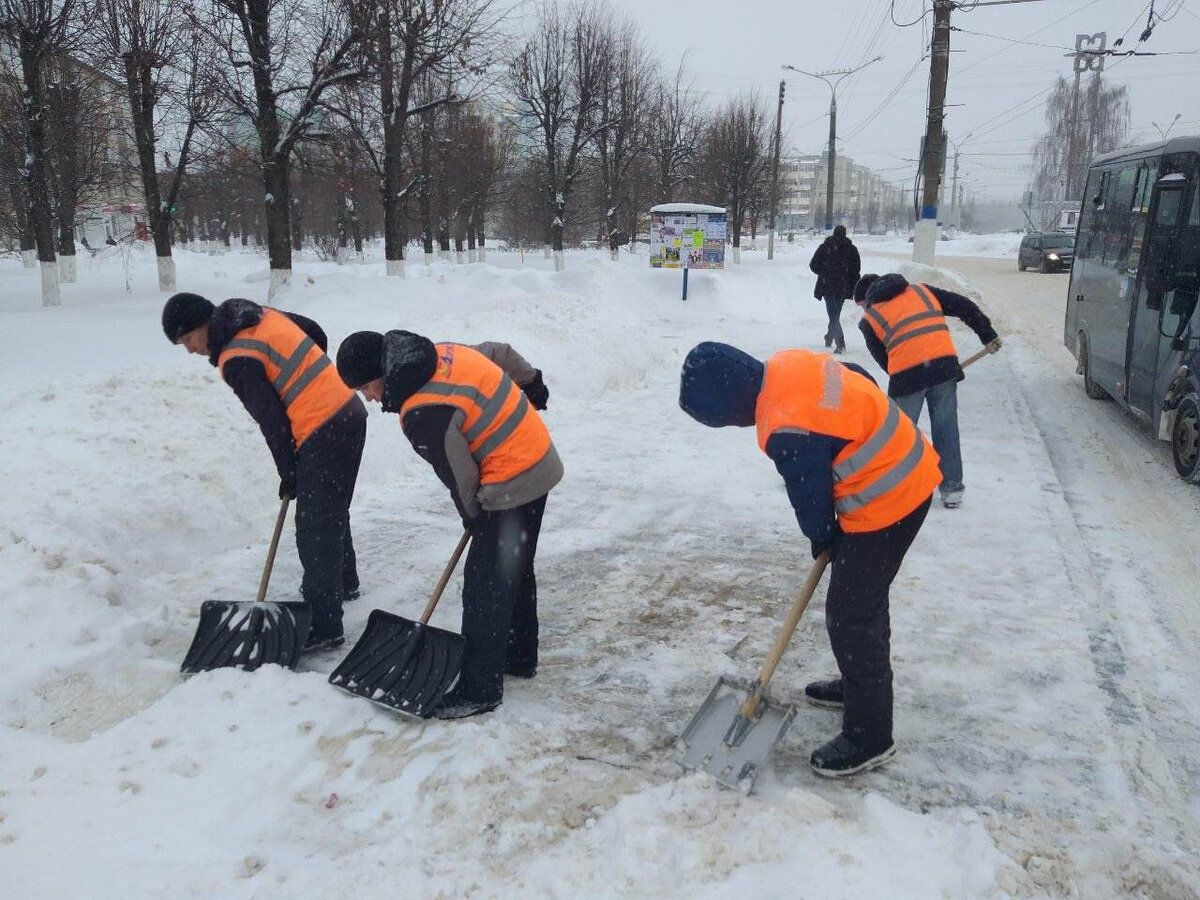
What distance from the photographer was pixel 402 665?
335 centimetres

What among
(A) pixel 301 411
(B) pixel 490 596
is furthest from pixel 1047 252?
(B) pixel 490 596

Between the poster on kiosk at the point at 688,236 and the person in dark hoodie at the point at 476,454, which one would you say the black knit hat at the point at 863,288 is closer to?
the person in dark hoodie at the point at 476,454

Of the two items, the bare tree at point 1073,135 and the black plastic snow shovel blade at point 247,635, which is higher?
the bare tree at point 1073,135

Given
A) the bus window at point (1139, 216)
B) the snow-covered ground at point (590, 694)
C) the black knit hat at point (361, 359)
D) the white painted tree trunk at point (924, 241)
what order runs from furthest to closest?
the white painted tree trunk at point (924, 241) < the bus window at point (1139, 216) < the black knit hat at point (361, 359) < the snow-covered ground at point (590, 694)

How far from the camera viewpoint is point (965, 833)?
2506 mm

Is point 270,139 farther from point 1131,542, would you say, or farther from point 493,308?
point 1131,542

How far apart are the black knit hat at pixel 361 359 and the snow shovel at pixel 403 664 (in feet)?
2.41

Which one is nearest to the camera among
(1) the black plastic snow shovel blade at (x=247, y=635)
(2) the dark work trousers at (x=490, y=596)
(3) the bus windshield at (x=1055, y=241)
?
(2) the dark work trousers at (x=490, y=596)

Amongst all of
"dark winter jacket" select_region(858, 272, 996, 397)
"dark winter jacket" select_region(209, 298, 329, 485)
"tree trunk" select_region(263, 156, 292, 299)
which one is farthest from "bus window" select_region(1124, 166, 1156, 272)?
"tree trunk" select_region(263, 156, 292, 299)

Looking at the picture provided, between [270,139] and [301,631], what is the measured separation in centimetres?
1169

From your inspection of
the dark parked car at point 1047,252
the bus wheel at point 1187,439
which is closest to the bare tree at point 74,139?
the bus wheel at point 1187,439

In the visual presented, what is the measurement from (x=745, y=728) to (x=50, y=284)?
52.5 feet

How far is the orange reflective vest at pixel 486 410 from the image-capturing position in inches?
118

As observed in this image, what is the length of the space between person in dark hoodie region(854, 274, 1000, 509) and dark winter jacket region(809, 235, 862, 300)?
6161mm
